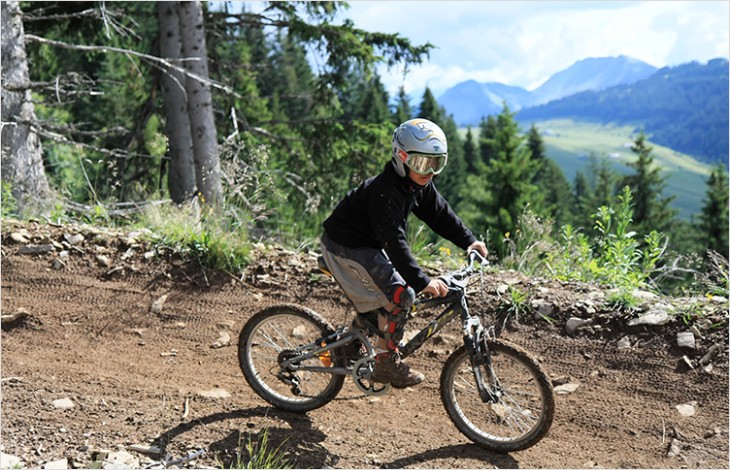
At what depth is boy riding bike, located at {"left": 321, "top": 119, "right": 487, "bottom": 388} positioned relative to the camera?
14.0ft

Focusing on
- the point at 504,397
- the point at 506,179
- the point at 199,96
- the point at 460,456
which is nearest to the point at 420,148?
the point at 504,397

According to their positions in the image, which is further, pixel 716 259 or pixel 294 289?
pixel 294 289

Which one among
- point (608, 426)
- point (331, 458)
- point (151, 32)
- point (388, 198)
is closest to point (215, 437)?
→ point (331, 458)

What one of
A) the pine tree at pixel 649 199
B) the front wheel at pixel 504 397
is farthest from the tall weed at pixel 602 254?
Result: the pine tree at pixel 649 199

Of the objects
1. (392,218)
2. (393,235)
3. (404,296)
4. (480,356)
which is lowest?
(480,356)

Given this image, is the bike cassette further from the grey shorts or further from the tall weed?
the tall weed

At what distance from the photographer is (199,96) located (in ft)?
37.8

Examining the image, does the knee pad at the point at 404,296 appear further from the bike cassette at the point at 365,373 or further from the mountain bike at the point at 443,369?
the bike cassette at the point at 365,373

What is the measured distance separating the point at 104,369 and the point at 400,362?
2.59m

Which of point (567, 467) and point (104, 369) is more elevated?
point (104, 369)

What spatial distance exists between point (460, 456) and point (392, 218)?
67.8 inches

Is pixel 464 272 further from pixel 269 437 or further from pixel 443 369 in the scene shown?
pixel 269 437

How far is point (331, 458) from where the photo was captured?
176 inches

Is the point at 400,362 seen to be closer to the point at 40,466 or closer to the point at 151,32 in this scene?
the point at 40,466
